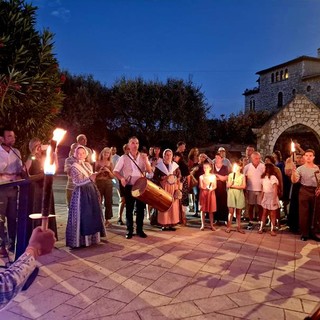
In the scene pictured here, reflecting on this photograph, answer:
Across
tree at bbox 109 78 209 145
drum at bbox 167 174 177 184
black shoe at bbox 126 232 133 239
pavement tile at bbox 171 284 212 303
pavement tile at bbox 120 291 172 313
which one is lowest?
pavement tile at bbox 120 291 172 313

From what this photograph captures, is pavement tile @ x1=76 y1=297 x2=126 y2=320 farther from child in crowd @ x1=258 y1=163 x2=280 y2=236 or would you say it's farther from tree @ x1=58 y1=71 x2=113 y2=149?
tree @ x1=58 y1=71 x2=113 y2=149

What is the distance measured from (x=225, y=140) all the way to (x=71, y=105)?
13893 millimetres

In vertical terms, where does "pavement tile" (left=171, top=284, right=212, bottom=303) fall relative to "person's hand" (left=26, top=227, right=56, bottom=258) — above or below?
below

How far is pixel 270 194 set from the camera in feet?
24.4

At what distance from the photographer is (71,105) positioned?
25094 mm

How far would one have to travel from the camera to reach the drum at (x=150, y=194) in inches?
234

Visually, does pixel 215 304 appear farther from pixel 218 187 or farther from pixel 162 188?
pixel 218 187

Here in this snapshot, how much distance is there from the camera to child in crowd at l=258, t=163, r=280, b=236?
24.3 ft

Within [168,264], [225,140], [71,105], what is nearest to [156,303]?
[168,264]

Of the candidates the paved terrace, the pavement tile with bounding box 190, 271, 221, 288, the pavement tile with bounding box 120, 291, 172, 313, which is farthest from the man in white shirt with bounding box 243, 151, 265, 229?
the pavement tile with bounding box 120, 291, 172, 313

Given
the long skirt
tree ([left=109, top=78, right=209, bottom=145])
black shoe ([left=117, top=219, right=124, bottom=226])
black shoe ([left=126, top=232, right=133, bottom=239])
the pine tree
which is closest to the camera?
the pine tree

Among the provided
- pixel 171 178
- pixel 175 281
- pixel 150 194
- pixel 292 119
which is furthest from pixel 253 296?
pixel 292 119

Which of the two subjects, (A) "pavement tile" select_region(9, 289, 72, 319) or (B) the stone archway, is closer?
(A) "pavement tile" select_region(9, 289, 72, 319)

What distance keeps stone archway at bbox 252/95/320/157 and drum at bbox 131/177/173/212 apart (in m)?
11.3
